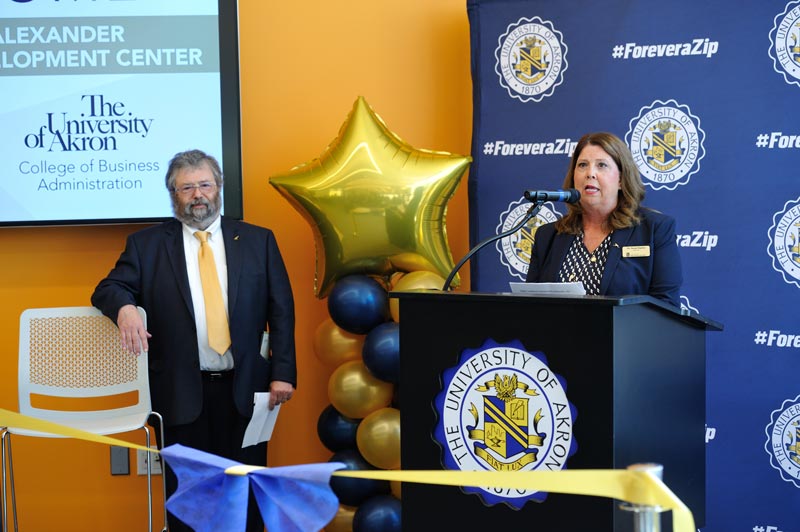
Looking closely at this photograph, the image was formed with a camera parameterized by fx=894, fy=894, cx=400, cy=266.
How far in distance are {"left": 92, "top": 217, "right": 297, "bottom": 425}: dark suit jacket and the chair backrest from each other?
0.28 ft

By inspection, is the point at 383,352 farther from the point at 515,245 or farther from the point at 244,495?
the point at 244,495

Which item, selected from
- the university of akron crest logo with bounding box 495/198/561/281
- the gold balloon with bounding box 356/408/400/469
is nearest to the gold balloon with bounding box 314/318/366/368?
the gold balloon with bounding box 356/408/400/469

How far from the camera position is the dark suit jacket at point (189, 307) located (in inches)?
134

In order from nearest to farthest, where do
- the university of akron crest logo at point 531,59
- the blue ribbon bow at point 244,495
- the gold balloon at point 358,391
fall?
1. the blue ribbon bow at point 244,495
2. the gold balloon at point 358,391
3. the university of akron crest logo at point 531,59

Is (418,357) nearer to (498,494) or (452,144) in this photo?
(498,494)

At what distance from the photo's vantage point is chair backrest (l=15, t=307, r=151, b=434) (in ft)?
11.2

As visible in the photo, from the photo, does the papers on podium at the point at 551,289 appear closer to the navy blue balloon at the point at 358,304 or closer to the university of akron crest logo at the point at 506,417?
the university of akron crest logo at the point at 506,417

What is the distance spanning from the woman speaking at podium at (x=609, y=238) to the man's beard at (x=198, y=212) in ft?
4.36

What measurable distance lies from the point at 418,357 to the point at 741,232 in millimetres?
2025

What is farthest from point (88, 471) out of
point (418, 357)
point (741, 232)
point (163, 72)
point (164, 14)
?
point (741, 232)

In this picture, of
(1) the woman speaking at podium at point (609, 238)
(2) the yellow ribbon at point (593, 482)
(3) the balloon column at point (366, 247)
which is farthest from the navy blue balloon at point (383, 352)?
(2) the yellow ribbon at point (593, 482)

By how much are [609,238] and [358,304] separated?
46.0 inches

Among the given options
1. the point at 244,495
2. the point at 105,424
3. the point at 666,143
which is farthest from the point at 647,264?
the point at 105,424

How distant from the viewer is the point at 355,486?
3.66 meters
